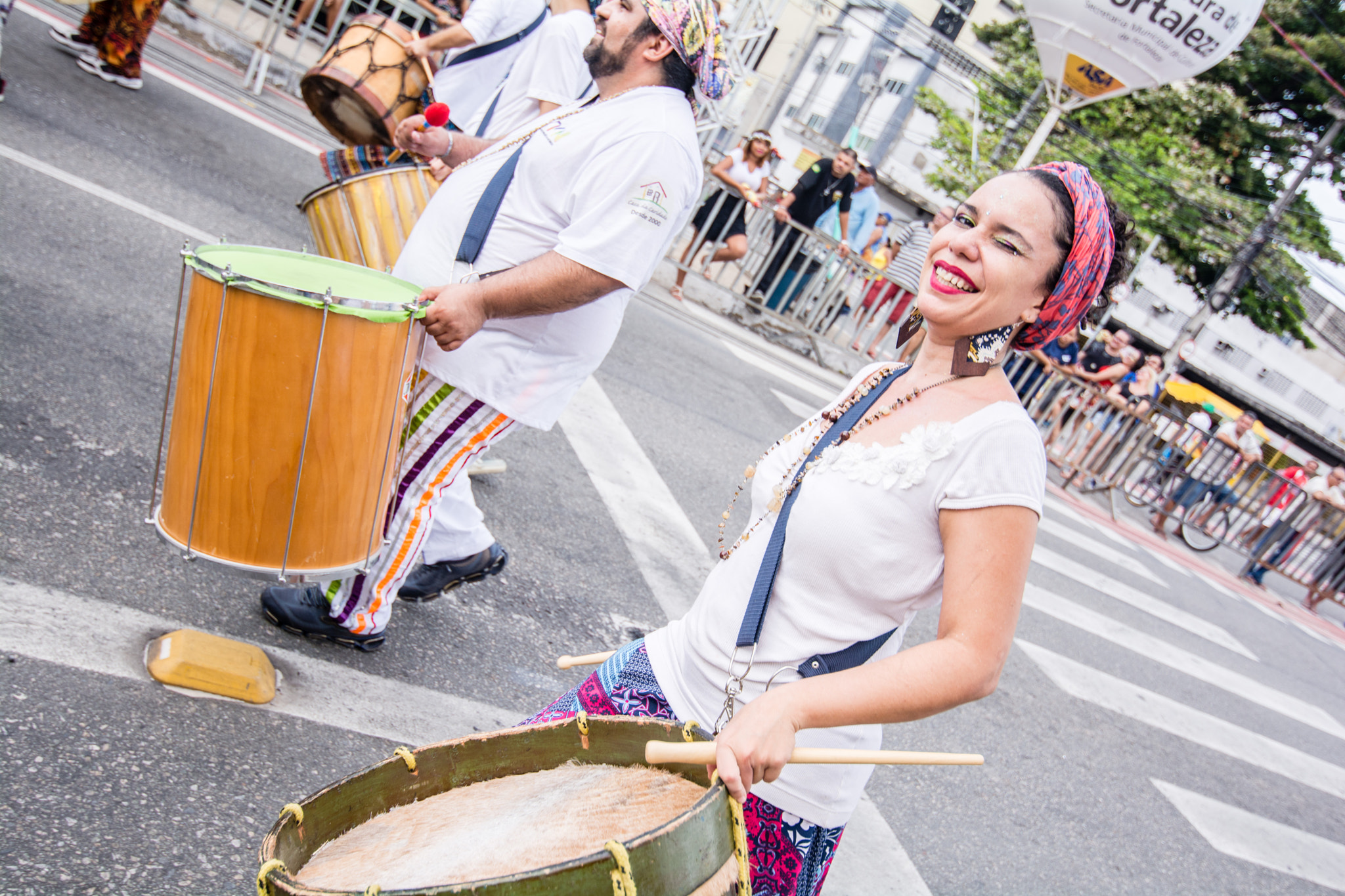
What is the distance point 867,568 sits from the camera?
1544 mm

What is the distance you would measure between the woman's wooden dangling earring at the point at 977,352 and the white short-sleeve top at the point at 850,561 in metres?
0.10

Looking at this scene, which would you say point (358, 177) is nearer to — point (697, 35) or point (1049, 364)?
point (697, 35)

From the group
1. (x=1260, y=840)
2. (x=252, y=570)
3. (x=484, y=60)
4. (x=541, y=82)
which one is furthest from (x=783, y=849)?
(x=1260, y=840)

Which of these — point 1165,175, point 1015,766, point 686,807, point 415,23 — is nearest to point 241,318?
point 686,807

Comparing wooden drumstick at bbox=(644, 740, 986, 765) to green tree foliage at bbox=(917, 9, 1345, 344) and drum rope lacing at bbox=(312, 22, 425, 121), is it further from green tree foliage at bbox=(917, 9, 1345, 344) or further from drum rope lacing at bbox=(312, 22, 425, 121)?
green tree foliage at bbox=(917, 9, 1345, 344)

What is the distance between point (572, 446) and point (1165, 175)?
2500 centimetres

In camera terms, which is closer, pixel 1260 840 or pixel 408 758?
pixel 408 758

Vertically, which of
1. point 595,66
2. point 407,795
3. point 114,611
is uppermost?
point 595,66

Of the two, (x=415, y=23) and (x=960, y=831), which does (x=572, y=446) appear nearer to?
(x=960, y=831)

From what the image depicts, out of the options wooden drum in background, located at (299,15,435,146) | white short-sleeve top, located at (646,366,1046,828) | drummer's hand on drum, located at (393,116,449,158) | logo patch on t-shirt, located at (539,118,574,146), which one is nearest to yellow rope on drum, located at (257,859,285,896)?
white short-sleeve top, located at (646,366,1046,828)

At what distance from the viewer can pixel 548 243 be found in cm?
256

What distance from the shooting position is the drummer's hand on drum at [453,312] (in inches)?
91.5

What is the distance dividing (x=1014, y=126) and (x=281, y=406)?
98.5 ft

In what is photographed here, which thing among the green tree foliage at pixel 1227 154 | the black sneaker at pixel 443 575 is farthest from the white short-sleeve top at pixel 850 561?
the green tree foliage at pixel 1227 154
